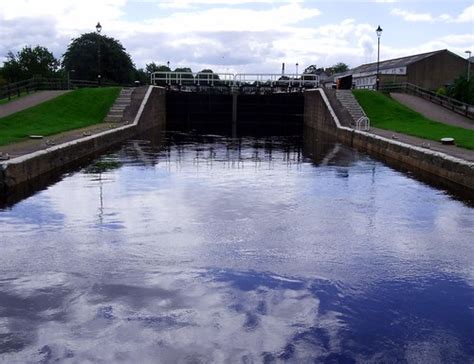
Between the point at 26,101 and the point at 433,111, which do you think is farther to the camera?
→ the point at 433,111

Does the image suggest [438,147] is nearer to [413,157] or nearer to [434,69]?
[413,157]

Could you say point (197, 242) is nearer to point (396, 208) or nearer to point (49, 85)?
point (396, 208)

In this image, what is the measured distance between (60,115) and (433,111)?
2002 cm

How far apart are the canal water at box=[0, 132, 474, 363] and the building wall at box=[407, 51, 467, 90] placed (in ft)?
206

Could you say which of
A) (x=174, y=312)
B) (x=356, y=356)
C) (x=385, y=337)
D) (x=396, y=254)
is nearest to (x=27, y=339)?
(x=174, y=312)

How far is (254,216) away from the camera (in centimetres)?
1068

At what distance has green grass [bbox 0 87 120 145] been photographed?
20844 mm

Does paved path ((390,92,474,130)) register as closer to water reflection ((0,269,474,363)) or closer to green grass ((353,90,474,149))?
green grass ((353,90,474,149))

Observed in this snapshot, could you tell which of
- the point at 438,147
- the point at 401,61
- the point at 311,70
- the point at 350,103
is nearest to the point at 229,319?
the point at 438,147

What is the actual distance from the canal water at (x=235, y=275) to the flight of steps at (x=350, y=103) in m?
18.5

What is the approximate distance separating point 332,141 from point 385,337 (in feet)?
72.5

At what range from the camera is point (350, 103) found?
113ft

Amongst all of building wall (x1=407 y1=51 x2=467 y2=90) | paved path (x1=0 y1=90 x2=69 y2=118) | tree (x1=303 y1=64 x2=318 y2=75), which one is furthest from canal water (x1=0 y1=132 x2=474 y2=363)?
tree (x1=303 y1=64 x2=318 y2=75)

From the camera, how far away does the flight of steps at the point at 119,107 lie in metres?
30.4
